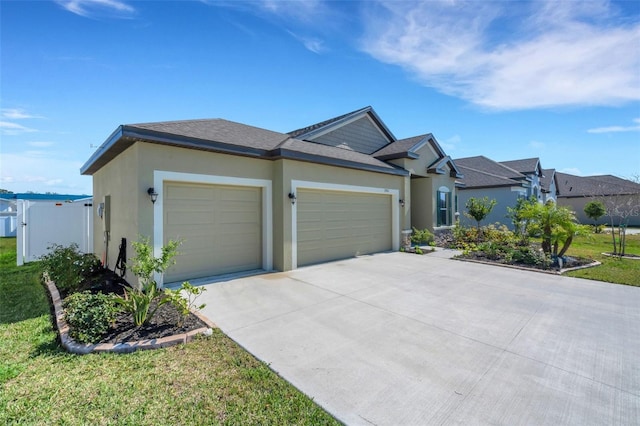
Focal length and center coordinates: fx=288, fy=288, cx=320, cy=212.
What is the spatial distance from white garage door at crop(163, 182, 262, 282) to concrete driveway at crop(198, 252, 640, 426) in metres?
0.99

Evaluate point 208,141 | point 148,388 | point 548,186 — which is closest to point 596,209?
point 548,186

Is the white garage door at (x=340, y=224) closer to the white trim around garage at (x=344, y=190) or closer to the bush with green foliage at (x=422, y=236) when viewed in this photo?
the white trim around garage at (x=344, y=190)

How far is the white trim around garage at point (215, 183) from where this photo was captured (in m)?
6.66

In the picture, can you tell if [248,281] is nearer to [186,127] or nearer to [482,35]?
[186,127]

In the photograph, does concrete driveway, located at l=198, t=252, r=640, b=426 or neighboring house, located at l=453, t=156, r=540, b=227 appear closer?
concrete driveway, located at l=198, t=252, r=640, b=426

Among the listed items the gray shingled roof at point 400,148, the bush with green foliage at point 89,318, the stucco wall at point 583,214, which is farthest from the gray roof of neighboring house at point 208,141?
the stucco wall at point 583,214

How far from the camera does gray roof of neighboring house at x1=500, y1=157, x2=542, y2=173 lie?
79.3ft

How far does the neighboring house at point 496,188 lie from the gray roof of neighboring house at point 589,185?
1496cm

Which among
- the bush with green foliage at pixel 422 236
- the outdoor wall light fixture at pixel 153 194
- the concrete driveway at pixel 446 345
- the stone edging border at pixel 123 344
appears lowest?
the concrete driveway at pixel 446 345

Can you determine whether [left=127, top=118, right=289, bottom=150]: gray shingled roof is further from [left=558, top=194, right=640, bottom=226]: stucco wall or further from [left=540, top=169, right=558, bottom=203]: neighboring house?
[left=558, top=194, right=640, bottom=226]: stucco wall

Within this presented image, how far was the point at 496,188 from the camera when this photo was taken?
69.1ft

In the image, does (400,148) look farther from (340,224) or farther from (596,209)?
(596,209)

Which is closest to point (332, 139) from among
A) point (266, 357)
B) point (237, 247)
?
point (237, 247)

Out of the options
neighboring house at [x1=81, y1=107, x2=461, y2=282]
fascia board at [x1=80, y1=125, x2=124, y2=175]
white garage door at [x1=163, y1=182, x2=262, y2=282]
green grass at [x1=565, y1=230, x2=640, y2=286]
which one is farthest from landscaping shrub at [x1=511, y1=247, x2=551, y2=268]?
fascia board at [x1=80, y1=125, x2=124, y2=175]
